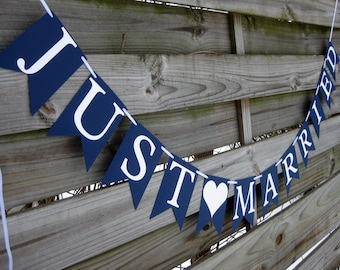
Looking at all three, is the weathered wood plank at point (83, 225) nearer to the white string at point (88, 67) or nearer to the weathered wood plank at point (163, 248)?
the weathered wood plank at point (163, 248)

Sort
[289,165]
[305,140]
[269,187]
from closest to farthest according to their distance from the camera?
[269,187] < [289,165] < [305,140]

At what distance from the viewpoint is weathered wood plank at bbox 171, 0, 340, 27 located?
1436mm

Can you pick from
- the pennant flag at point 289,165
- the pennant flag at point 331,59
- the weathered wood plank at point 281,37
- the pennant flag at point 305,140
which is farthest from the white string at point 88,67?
the pennant flag at point 331,59

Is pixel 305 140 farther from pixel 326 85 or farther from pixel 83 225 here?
pixel 83 225

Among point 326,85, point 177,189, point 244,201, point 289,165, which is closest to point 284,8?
point 326,85

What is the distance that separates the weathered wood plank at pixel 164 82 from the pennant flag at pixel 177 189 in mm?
174

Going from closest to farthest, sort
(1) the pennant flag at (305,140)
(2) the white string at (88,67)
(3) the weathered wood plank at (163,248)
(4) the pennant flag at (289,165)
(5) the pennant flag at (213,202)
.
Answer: (2) the white string at (88,67) < (3) the weathered wood plank at (163,248) < (5) the pennant flag at (213,202) < (4) the pennant flag at (289,165) < (1) the pennant flag at (305,140)

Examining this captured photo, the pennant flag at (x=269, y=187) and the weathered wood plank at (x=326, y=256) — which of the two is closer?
the pennant flag at (x=269, y=187)

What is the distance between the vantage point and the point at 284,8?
1.83 meters

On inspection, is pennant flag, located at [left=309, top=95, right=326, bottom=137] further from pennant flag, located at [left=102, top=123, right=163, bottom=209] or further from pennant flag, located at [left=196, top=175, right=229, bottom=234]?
pennant flag, located at [left=102, top=123, right=163, bottom=209]

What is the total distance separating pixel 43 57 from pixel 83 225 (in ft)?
1.30

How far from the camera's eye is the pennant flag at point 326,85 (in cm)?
213

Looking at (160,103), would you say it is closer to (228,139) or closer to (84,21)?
(84,21)

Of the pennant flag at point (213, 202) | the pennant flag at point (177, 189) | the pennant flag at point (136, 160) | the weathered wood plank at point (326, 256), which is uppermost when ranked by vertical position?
the pennant flag at point (136, 160)
